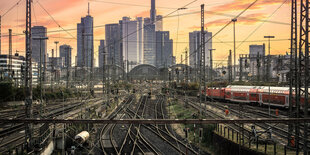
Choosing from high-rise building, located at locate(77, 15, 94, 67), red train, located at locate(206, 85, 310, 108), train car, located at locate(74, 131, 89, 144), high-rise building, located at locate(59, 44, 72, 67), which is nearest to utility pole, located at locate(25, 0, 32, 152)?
train car, located at locate(74, 131, 89, 144)

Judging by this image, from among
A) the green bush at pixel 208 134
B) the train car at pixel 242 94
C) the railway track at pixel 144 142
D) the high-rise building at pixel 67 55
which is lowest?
the railway track at pixel 144 142

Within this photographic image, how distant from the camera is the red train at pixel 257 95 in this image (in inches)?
1018

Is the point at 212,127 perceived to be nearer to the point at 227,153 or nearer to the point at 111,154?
the point at 227,153

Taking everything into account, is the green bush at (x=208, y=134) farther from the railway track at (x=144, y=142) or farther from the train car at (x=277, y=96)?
the train car at (x=277, y=96)

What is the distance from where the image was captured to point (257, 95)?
30.1 m

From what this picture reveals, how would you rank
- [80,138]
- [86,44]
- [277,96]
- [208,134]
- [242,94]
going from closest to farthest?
[80,138] → [208,134] → [277,96] → [242,94] → [86,44]

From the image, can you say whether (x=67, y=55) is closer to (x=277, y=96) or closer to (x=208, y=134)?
(x=277, y=96)

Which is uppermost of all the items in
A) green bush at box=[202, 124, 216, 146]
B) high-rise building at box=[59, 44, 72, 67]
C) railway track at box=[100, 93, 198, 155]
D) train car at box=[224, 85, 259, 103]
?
high-rise building at box=[59, 44, 72, 67]

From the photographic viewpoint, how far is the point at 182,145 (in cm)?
1655

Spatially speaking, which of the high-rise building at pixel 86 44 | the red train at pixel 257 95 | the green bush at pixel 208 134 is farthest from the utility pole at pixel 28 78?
the red train at pixel 257 95

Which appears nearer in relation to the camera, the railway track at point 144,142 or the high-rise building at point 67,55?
the railway track at point 144,142

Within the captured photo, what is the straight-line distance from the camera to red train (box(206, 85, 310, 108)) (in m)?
25.9

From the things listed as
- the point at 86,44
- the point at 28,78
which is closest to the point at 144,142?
the point at 28,78

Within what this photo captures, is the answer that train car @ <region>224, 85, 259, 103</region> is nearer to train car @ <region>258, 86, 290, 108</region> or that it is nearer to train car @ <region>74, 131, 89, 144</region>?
train car @ <region>258, 86, 290, 108</region>
